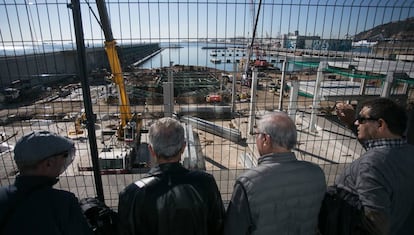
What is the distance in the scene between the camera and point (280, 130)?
162 cm

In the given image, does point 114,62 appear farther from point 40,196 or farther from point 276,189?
point 276,189

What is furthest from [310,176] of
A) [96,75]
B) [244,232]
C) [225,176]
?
[96,75]

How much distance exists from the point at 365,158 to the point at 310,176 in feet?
1.40

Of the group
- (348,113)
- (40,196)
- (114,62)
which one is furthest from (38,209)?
(114,62)

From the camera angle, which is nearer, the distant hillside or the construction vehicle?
the distant hillside

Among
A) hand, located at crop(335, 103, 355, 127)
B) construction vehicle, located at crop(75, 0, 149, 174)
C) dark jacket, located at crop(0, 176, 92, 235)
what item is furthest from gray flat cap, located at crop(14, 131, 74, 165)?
construction vehicle, located at crop(75, 0, 149, 174)

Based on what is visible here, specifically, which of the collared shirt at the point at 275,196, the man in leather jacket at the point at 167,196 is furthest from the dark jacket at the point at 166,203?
the collared shirt at the point at 275,196

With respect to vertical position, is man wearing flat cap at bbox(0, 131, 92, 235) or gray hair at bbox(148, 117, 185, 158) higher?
gray hair at bbox(148, 117, 185, 158)

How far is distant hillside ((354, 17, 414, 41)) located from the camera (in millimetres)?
3312

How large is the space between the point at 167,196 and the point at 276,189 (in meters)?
0.68

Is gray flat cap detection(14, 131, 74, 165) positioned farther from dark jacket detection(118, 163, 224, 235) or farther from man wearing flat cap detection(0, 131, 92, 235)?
dark jacket detection(118, 163, 224, 235)

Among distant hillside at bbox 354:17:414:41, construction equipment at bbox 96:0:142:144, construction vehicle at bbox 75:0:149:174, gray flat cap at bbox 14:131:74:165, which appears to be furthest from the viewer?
construction vehicle at bbox 75:0:149:174

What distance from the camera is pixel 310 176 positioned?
161 cm

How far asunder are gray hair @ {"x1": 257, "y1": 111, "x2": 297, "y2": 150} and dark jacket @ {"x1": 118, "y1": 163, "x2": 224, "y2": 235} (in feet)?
1.69
